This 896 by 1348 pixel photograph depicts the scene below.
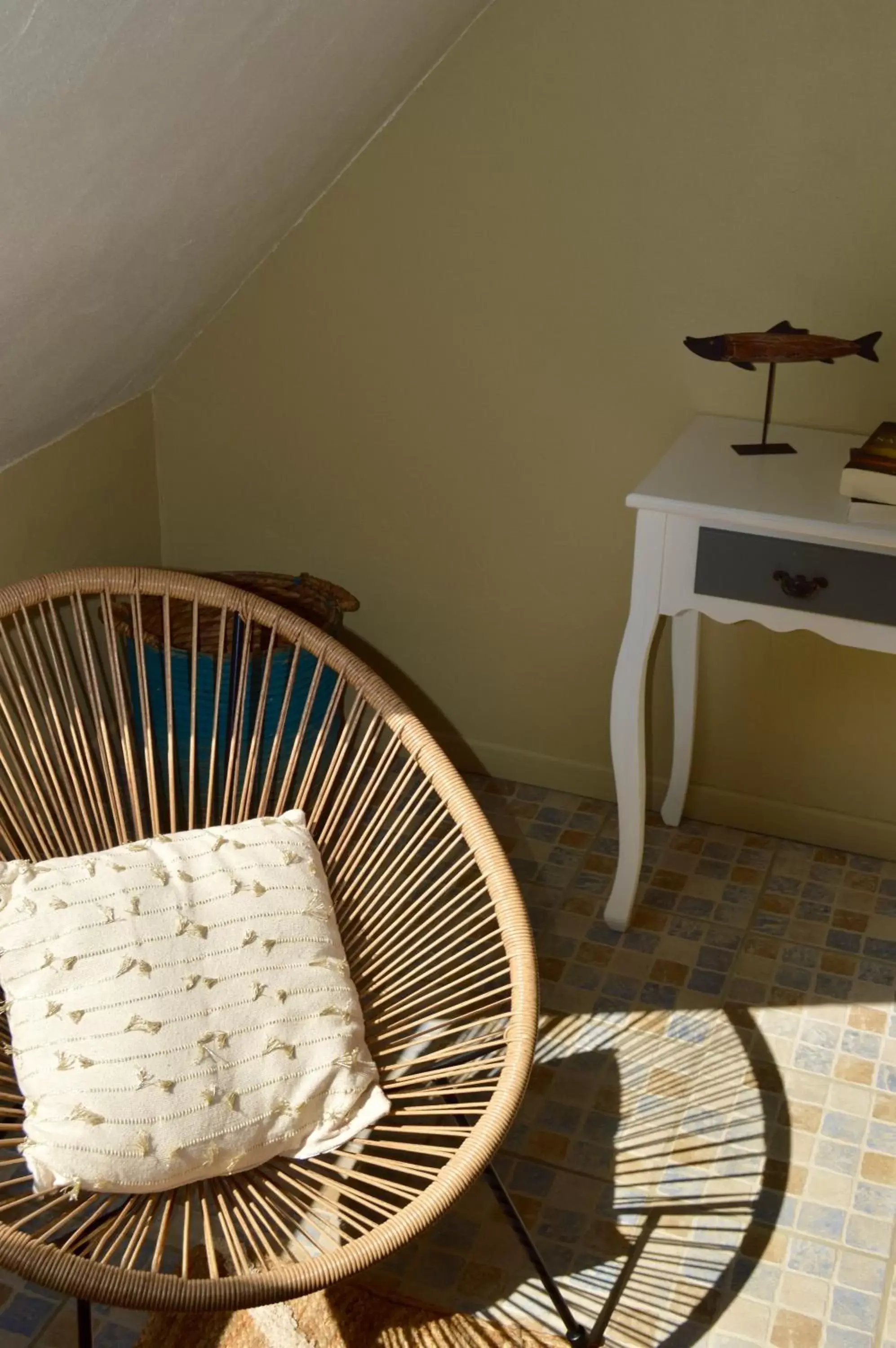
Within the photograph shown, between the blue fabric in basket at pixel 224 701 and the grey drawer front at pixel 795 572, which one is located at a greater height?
the grey drawer front at pixel 795 572

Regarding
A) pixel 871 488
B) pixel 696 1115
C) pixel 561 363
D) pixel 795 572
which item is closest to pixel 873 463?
pixel 871 488

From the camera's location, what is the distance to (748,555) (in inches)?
70.9

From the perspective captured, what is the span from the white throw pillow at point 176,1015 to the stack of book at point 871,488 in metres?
0.83

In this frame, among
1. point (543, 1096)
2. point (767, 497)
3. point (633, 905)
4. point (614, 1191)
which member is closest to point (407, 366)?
point (767, 497)

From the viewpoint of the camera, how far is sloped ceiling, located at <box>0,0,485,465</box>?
1113 mm

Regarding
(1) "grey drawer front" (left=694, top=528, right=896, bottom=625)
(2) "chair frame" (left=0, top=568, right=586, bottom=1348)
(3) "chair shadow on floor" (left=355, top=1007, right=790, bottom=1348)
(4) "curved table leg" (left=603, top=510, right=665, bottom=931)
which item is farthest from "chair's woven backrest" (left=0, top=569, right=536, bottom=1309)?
(1) "grey drawer front" (left=694, top=528, right=896, bottom=625)

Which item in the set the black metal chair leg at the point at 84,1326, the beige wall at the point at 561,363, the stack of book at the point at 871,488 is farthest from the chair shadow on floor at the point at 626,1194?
the stack of book at the point at 871,488

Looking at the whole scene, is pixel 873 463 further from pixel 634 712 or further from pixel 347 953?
pixel 347 953

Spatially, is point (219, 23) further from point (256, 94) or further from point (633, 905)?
point (633, 905)

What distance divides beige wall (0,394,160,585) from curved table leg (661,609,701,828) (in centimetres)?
98

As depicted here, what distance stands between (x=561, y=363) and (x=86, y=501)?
0.82 m

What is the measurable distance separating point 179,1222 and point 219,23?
128cm

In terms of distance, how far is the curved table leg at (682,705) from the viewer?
2.23m

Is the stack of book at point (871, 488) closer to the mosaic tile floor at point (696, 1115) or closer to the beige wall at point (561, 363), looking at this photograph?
the beige wall at point (561, 363)
